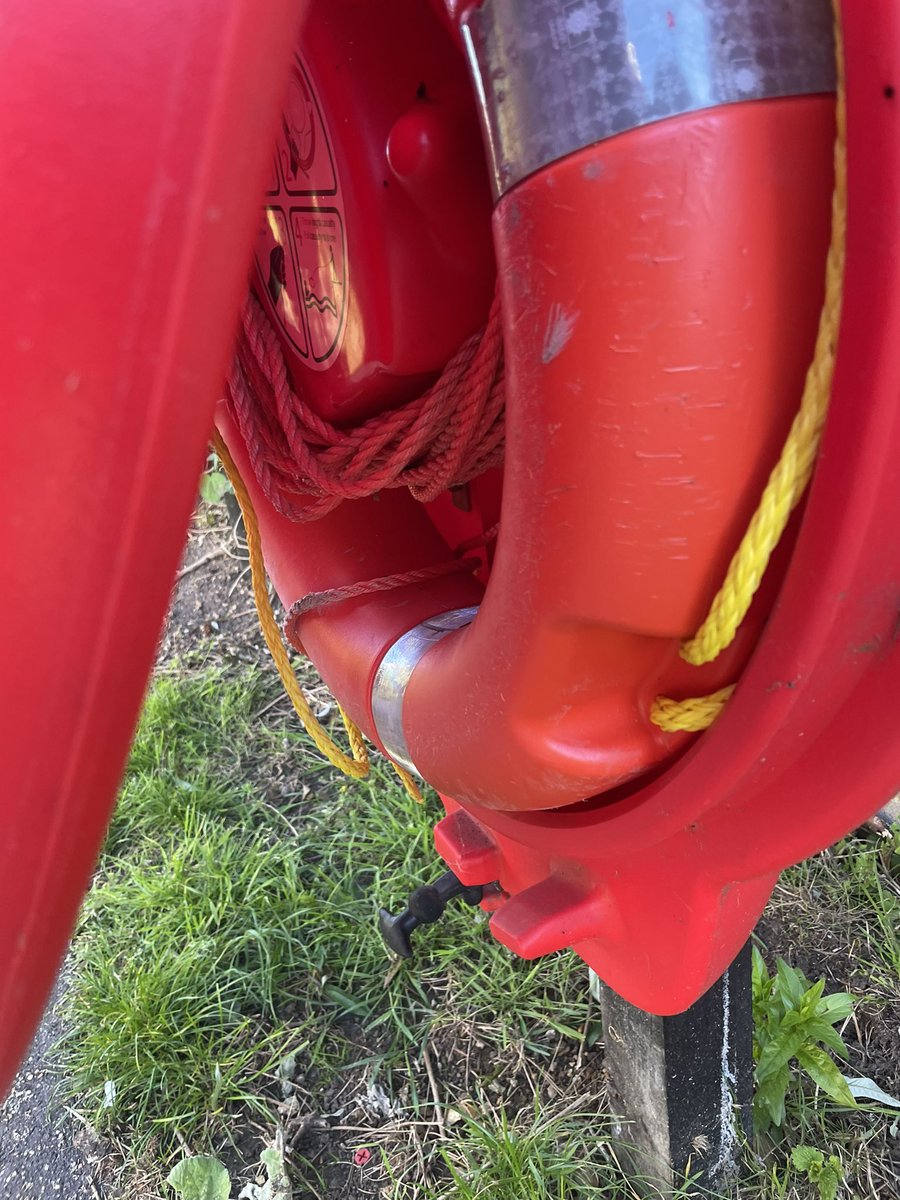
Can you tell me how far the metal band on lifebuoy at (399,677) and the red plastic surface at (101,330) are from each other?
1.36 ft

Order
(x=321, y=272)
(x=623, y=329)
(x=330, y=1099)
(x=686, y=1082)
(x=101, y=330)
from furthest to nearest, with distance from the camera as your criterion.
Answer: (x=330, y=1099), (x=686, y=1082), (x=321, y=272), (x=623, y=329), (x=101, y=330)

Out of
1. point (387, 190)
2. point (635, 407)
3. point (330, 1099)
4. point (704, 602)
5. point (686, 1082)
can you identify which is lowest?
point (330, 1099)

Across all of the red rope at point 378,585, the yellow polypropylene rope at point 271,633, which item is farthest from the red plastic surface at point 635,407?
the yellow polypropylene rope at point 271,633

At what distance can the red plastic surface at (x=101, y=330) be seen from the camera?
0.91 ft

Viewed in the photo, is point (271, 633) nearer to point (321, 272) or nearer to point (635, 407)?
point (321, 272)

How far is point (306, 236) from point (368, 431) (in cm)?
15

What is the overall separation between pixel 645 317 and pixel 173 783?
4.62 ft

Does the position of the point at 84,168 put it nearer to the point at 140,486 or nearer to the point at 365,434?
the point at 140,486

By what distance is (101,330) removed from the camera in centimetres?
29

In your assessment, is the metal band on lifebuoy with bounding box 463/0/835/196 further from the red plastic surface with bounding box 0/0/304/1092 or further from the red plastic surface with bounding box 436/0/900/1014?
the red plastic surface with bounding box 0/0/304/1092

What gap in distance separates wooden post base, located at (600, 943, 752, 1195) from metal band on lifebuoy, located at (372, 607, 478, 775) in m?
0.39

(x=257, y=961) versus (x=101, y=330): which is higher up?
(x=101, y=330)

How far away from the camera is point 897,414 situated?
1.28ft

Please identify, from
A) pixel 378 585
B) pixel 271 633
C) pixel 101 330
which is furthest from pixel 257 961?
pixel 101 330
